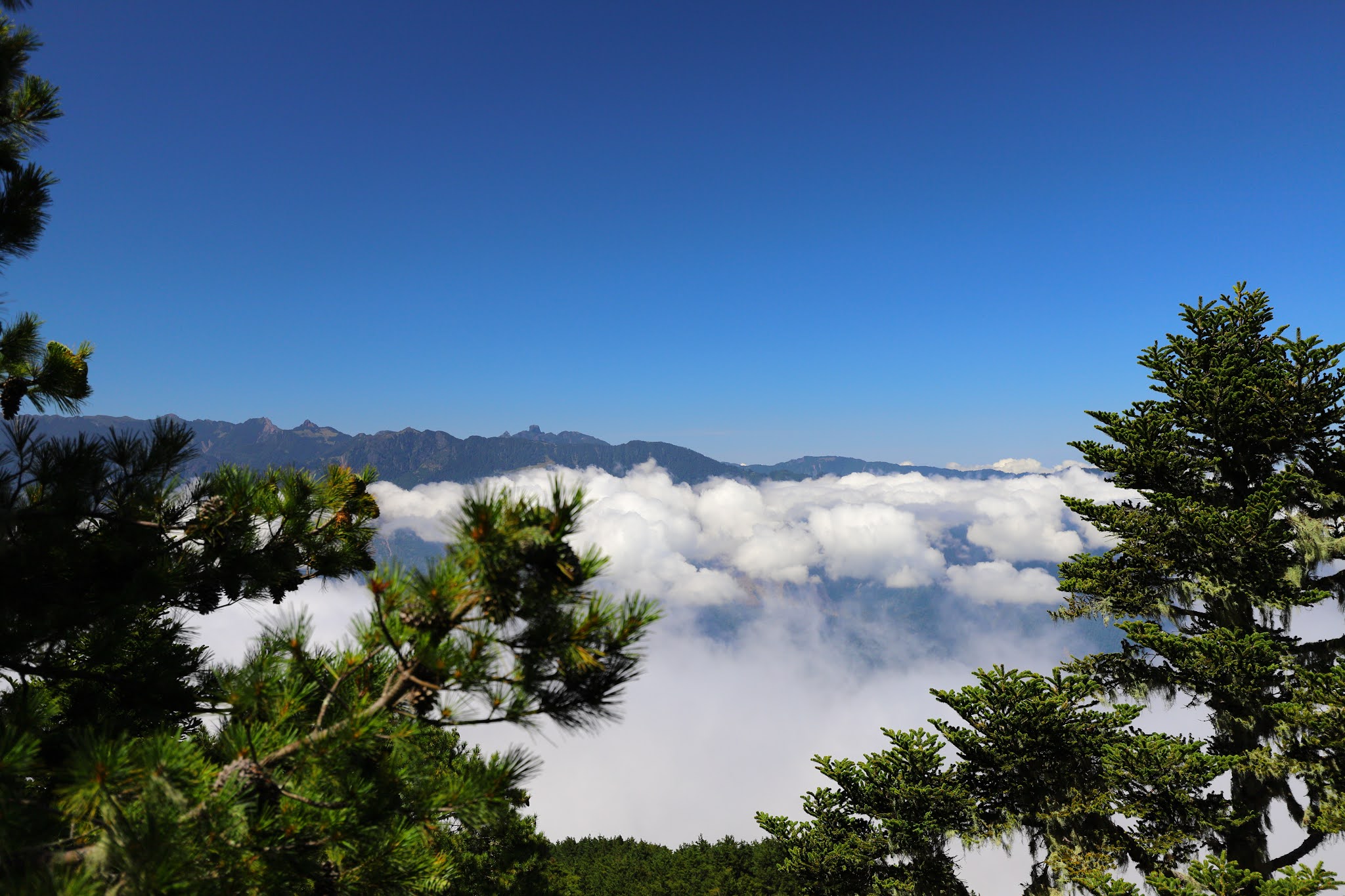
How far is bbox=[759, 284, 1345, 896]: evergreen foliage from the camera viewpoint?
8.85m

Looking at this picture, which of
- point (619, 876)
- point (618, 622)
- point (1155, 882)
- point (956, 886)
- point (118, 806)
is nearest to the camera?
point (118, 806)

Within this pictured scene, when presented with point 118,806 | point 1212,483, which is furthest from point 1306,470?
point 118,806

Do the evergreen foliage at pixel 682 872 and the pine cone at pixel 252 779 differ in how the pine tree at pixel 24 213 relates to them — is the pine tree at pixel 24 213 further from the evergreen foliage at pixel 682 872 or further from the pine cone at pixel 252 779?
the evergreen foliage at pixel 682 872

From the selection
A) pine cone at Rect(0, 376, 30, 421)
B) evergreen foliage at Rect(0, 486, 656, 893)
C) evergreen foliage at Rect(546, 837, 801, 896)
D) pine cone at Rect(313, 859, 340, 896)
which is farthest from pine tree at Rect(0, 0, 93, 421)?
evergreen foliage at Rect(546, 837, 801, 896)

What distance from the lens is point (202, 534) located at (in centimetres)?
476

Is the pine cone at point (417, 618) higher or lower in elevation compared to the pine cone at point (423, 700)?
higher

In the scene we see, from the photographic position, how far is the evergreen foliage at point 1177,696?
348 inches

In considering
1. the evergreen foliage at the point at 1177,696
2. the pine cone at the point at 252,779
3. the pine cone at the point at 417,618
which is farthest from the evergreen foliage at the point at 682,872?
the pine cone at the point at 417,618

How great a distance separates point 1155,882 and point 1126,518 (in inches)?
226

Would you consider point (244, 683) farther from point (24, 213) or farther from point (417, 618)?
point (24, 213)

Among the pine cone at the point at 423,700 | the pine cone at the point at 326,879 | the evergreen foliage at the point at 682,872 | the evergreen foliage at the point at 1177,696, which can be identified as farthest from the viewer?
the evergreen foliage at the point at 682,872

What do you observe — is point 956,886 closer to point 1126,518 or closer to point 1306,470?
point 1126,518

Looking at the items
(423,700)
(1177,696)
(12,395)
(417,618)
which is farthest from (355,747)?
(1177,696)

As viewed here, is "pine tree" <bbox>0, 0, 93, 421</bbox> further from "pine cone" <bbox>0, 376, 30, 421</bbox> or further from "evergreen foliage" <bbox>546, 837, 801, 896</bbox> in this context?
"evergreen foliage" <bbox>546, 837, 801, 896</bbox>
